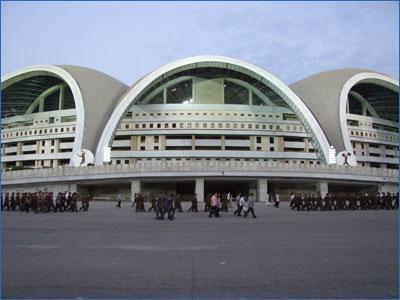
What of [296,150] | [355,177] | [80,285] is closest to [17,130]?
[296,150]

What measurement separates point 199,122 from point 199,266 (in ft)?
158

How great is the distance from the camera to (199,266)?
21.3 ft

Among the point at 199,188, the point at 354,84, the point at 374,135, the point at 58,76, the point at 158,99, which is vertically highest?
the point at 58,76

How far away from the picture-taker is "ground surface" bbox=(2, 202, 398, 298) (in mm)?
5027

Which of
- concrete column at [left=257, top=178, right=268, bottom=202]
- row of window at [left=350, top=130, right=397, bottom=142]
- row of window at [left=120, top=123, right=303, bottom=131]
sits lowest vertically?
concrete column at [left=257, top=178, right=268, bottom=202]

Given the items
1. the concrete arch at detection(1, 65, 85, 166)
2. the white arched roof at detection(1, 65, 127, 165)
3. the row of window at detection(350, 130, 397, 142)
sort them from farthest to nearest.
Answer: the row of window at detection(350, 130, 397, 142) < the concrete arch at detection(1, 65, 85, 166) < the white arched roof at detection(1, 65, 127, 165)

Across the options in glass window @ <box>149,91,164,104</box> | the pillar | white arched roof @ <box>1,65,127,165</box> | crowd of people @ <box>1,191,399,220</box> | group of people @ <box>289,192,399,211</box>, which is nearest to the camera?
crowd of people @ <box>1,191,399,220</box>

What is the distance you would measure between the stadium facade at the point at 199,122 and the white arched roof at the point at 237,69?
14cm

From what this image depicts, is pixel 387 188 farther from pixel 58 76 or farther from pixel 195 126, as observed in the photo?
pixel 58 76

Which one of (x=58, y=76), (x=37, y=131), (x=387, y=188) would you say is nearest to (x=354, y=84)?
(x=387, y=188)

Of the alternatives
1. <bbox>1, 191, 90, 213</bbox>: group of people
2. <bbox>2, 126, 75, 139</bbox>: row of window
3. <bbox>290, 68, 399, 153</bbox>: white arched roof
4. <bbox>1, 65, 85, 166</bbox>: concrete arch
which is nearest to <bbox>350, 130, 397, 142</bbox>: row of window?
<bbox>290, 68, 399, 153</bbox>: white arched roof

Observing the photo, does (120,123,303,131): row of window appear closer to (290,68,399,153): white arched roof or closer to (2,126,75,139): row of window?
(2,126,75,139): row of window

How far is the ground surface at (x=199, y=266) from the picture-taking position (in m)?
5.03

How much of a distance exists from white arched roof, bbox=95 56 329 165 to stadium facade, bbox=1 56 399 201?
137 mm
